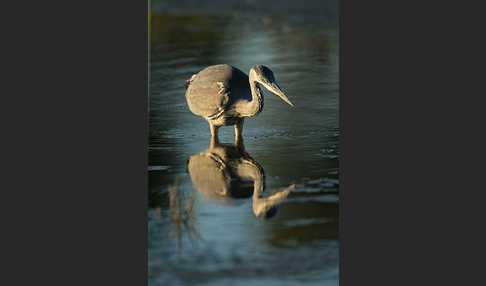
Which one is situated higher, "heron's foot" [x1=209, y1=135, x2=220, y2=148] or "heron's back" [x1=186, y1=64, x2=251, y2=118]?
"heron's back" [x1=186, y1=64, x2=251, y2=118]

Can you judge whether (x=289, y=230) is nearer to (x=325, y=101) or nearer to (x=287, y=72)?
(x=325, y=101)

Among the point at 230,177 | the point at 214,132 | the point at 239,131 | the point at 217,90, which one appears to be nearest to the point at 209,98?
the point at 217,90

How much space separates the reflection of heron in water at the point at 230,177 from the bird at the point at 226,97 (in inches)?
14.9

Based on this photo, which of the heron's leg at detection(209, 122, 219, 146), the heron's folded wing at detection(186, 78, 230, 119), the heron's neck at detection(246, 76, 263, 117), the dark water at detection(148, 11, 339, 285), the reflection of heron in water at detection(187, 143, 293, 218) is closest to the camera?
the dark water at detection(148, 11, 339, 285)

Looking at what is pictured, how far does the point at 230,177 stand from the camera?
27.6 ft

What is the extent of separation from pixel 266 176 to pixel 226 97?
4.81 feet

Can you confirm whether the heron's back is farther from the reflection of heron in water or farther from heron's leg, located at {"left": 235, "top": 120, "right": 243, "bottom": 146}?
the reflection of heron in water

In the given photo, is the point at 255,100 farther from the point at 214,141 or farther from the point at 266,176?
the point at 266,176

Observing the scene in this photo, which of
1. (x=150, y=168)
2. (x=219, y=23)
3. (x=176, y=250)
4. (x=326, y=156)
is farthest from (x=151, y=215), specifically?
(x=219, y=23)

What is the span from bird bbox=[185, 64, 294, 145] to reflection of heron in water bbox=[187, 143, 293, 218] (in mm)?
378

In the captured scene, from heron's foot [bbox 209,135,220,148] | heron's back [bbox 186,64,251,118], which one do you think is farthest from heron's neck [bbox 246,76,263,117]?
heron's foot [bbox 209,135,220,148]

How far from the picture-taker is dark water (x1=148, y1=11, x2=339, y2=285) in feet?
22.1

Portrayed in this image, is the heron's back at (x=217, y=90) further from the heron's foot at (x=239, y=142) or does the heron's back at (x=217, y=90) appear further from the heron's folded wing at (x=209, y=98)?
the heron's foot at (x=239, y=142)

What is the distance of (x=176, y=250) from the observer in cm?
696
